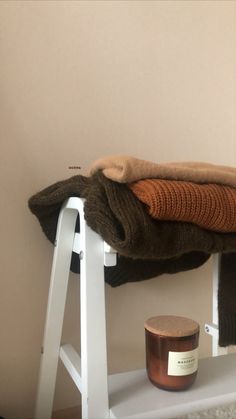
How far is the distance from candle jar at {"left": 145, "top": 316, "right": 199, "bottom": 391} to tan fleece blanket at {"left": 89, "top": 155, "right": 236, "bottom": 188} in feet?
0.69

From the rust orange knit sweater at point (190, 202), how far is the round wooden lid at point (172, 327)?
15 centimetres

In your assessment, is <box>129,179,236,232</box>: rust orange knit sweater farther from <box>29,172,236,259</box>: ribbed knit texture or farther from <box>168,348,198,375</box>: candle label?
<box>168,348,198,375</box>: candle label

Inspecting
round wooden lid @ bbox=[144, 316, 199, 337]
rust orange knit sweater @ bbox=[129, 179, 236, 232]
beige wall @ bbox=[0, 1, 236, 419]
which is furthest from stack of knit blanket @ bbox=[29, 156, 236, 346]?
beige wall @ bbox=[0, 1, 236, 419]

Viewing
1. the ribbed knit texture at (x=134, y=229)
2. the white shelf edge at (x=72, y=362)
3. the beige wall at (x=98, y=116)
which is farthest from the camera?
the beige wall at (x=98, y=116)

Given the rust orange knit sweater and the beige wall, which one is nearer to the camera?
the rust orange knit sweater

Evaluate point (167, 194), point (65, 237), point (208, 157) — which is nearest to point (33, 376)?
point (65, 237)

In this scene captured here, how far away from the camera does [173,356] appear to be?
548 millimetres

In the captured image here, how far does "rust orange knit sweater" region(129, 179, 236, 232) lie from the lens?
482mm

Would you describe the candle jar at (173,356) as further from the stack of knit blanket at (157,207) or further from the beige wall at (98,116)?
the beige wall at (98,116)

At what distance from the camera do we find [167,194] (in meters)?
0.48

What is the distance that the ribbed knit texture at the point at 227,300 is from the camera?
2.20ft

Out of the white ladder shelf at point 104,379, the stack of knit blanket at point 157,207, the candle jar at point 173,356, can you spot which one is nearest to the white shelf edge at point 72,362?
the white ladder shelf at point 104,379

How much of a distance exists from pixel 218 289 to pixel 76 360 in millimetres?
266

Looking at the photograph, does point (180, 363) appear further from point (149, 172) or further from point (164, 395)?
point (149, 172)
